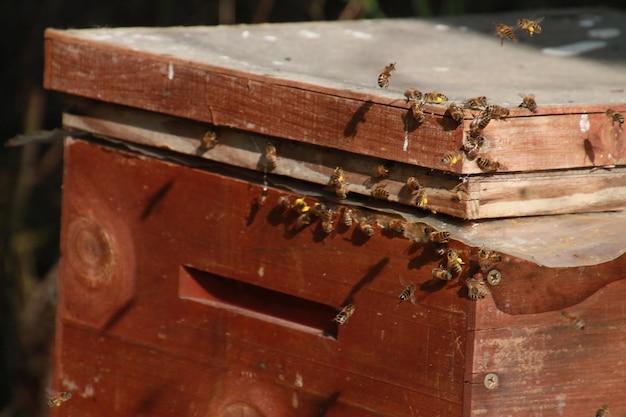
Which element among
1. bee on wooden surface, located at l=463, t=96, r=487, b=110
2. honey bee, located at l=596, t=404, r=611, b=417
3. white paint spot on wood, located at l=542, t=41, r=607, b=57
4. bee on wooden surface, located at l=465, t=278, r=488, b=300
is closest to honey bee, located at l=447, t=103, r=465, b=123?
bee on wooden surface, located at l=463, t=96, r=487, b=110

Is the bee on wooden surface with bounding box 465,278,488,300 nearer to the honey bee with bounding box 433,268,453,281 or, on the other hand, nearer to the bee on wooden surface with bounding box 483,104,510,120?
the honey bee with bounding box 433,268,453,281

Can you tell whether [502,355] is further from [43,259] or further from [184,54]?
[43,259]

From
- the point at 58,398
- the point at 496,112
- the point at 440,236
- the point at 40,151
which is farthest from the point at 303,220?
the point at 40,151

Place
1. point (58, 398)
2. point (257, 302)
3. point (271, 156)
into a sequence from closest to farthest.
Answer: point (271, 156), point (257, 302), point (58, 398)

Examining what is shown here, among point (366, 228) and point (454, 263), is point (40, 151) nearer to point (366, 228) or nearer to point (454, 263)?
point (366, 228)

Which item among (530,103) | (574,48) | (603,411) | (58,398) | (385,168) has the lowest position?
(58,398)

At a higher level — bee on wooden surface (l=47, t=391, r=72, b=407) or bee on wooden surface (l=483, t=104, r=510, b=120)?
bee on wooden surface (l=483, t=104, r=510, b=120)
